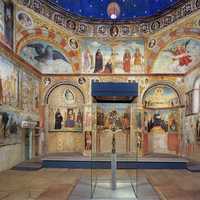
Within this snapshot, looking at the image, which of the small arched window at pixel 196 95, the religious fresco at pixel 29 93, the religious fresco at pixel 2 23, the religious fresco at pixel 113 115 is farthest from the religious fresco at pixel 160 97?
the religious fresco at pixel 2 23

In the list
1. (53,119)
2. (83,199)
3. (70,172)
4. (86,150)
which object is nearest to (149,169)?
(70,172)

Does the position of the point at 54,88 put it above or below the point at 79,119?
above

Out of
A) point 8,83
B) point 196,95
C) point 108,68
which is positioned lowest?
point 196,95

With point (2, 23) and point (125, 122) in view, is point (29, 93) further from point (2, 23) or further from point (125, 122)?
point (125, 122)

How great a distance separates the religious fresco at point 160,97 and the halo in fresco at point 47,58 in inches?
218

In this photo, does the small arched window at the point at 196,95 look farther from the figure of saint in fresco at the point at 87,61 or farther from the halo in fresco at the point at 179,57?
the figure of saint in fresco at the point at 87,61

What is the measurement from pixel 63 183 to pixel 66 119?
9299 millimetres

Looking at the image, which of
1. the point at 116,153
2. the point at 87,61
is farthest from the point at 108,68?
the point at 116,153

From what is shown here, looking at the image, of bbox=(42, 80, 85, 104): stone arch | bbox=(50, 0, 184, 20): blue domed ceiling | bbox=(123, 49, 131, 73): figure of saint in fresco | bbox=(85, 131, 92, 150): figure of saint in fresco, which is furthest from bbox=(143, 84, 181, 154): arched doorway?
bbox=(50, 0, 184, 20): blue domed ceiling

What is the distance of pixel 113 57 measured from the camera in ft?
61.8

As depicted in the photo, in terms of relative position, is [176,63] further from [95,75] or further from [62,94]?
[62,94]

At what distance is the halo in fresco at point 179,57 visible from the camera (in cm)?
1667

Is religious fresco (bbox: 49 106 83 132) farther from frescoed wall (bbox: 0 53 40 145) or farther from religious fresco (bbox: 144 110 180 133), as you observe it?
religious fresco (bbox: 144 110 180 133)

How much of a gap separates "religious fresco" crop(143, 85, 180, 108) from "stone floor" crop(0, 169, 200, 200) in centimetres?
653
